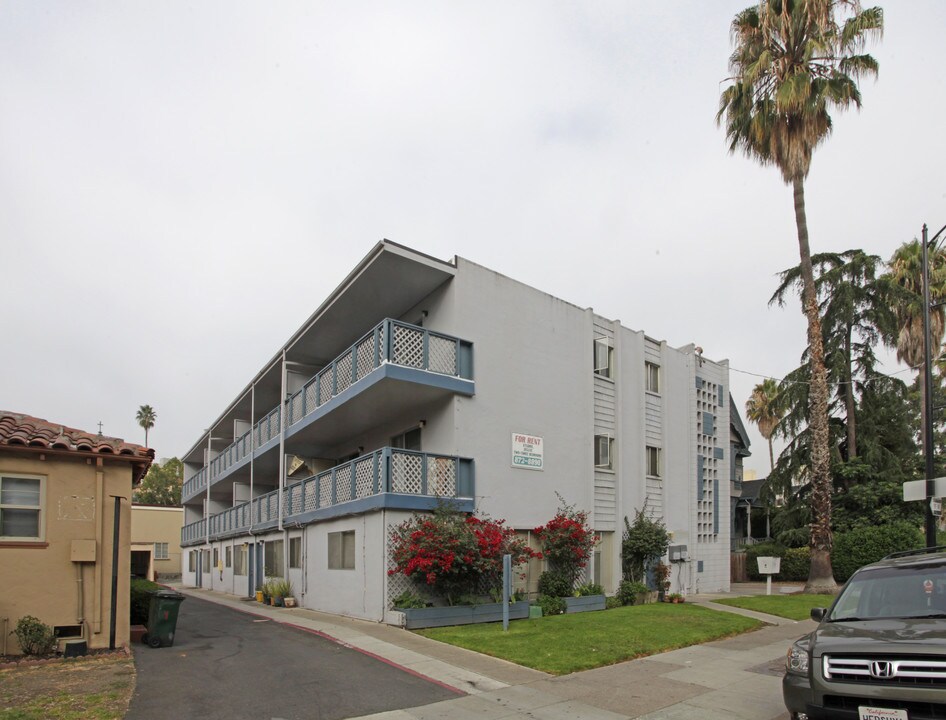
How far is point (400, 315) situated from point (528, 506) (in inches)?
259

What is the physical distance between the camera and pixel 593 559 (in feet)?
70.5

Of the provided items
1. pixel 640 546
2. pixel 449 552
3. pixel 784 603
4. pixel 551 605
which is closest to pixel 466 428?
pixel 449 552

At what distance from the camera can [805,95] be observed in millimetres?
23609

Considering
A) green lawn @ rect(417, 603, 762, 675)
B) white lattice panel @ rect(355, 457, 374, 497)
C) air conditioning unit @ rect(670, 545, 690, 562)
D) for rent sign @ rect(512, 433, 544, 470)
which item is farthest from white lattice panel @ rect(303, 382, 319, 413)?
air conditioning unit @ rect(670, 545, 690, 562)

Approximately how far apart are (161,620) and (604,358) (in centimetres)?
1453

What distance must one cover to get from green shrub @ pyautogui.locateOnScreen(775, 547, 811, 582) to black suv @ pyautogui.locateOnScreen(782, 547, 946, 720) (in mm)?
24703

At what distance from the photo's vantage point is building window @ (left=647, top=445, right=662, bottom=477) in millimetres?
24281

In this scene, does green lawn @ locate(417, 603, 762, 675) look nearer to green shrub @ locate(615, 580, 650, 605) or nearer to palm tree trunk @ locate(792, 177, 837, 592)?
green shrub @ locate(615, 580, 650, 605)

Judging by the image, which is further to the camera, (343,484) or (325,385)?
(325,385)

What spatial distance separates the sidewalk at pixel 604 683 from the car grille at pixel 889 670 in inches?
104

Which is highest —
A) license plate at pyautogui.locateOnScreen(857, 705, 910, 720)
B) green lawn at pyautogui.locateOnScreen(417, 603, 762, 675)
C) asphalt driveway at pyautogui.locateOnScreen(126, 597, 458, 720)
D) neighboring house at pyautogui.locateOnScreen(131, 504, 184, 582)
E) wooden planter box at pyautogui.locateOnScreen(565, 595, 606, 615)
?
license plate at pyautogui.locateOnScreen(857, 705, 910, 720)

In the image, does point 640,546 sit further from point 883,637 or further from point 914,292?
point 914,292

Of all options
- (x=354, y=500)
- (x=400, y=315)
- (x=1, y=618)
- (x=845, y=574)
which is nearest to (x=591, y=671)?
(x=354, y=500)

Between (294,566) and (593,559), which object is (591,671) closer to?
(593,559)
